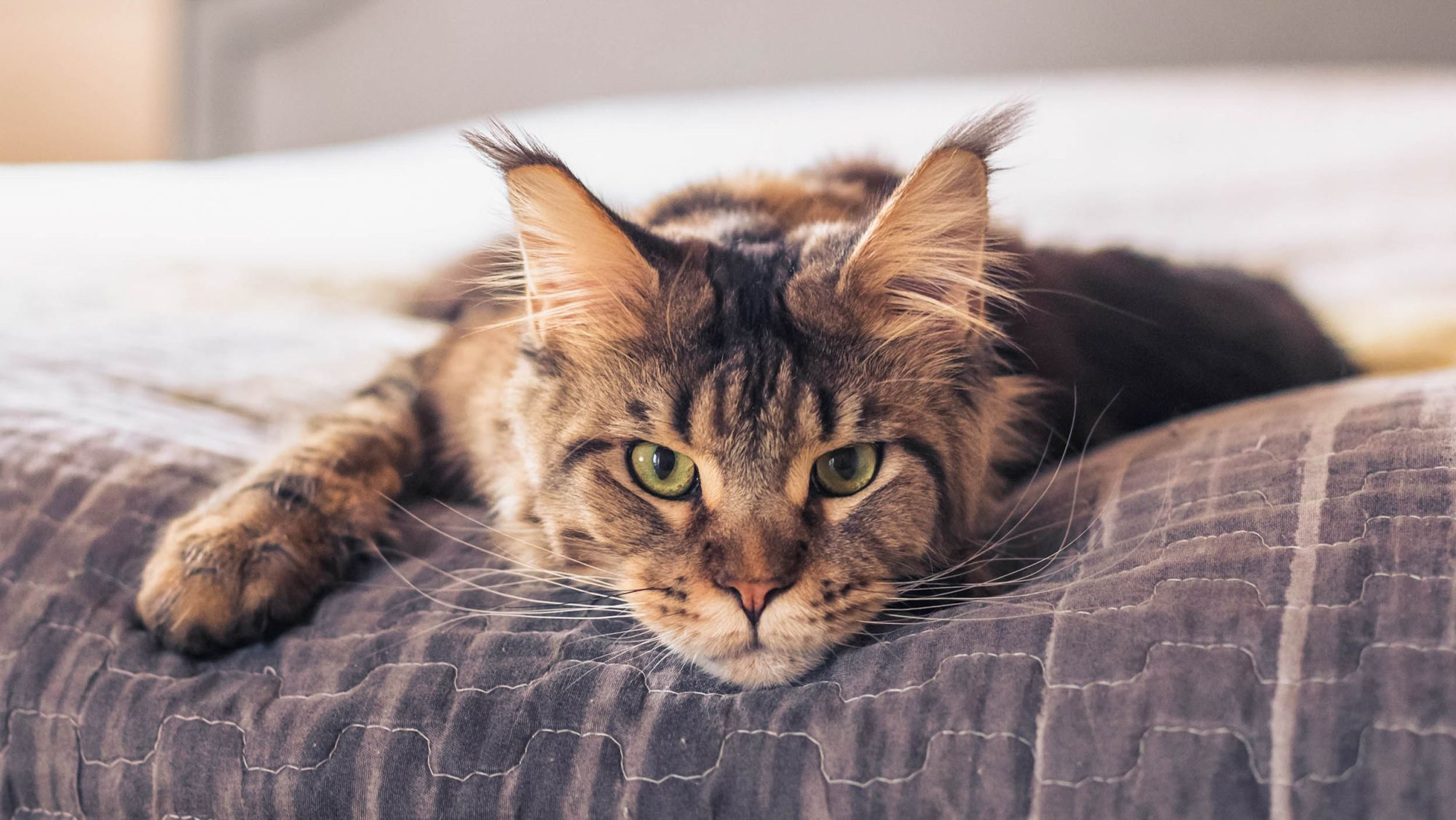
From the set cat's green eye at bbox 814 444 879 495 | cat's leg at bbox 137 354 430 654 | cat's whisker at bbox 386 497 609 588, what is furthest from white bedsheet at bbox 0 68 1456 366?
cat's green eye at bbox 814 444 879 495

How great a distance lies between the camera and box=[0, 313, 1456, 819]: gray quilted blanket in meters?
0.66

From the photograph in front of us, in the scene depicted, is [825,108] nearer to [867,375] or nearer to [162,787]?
[867,375]

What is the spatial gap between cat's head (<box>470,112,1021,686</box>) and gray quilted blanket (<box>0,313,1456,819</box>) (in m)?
0.07

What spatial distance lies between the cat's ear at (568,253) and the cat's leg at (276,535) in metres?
0.32

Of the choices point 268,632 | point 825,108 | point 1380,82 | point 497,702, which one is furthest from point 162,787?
point 1380,82

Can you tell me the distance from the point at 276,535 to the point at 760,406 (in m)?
0.56

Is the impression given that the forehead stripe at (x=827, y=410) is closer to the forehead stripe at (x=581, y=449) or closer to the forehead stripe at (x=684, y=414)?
the forehead stripe at (x=684, y=414)

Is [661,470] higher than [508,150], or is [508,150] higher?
[508,150]

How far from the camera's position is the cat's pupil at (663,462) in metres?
1.01

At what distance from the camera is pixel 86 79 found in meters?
4.63

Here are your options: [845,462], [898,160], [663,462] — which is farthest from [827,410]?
[898,160]

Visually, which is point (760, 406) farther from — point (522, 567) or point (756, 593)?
point (522, 567)

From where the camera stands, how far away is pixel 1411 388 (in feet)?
3.49

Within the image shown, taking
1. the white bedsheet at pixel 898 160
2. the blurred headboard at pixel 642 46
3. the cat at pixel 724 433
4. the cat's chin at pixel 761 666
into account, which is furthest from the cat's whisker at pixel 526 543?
the blurred headboard at pixel 642 46
